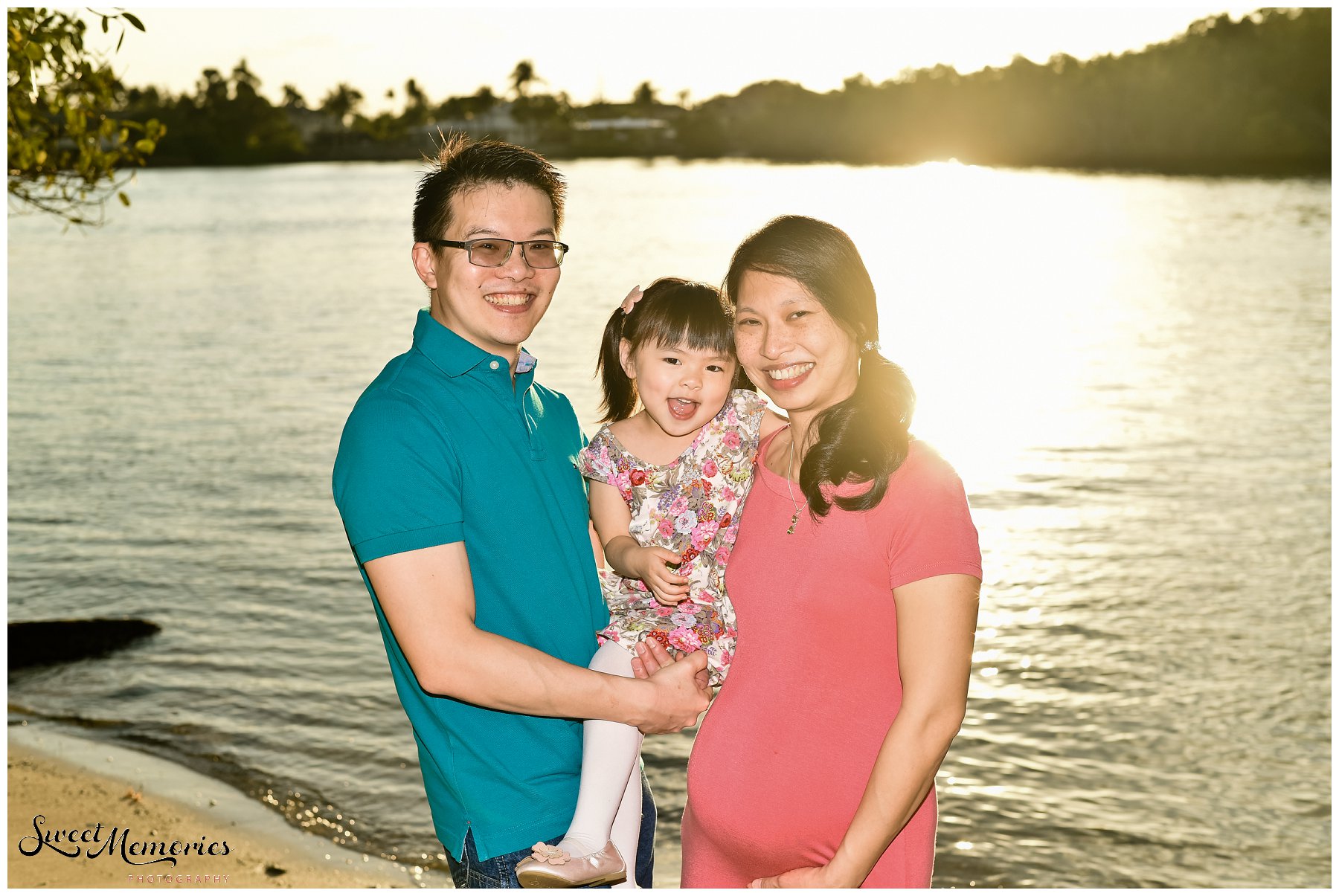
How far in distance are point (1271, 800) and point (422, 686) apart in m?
7.45

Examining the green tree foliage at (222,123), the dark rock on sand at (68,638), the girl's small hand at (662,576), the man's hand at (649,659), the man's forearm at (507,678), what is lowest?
the dark rock on sand at (68,638)

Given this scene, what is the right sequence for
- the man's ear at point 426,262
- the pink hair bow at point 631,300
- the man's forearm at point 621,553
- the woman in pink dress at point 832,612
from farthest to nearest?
the pink hair bow at point 631,300, the man's forearm at point 621,553, the man's ear at point 426,262, the woman in pink dress at point 832,612

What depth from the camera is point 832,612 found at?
2664 mm

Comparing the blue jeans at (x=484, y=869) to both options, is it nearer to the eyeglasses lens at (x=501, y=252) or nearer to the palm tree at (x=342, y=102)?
the eyeglasses lens at (x=501, y=252)

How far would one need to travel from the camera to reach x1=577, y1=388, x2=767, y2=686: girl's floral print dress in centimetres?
317

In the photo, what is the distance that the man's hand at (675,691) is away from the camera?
2.87 m

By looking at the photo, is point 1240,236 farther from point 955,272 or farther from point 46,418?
point 46,418

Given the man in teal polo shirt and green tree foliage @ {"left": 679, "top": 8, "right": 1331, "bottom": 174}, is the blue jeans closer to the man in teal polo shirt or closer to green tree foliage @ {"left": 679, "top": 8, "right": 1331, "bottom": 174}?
the man in teal polo shirt

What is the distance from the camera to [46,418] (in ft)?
63.2

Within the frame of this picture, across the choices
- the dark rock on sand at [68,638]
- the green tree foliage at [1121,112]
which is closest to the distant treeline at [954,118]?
the green tree foliage at [1121,112]

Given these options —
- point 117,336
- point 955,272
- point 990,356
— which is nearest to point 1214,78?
point 955,272

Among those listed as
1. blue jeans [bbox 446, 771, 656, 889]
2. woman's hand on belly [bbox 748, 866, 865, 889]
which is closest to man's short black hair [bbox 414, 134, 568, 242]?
blue jeans [bbox 446, 771, 656, 889]

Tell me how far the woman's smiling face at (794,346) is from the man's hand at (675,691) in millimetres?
710

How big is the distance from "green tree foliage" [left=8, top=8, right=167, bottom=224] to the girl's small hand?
15.0 ft
